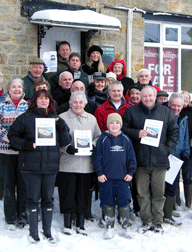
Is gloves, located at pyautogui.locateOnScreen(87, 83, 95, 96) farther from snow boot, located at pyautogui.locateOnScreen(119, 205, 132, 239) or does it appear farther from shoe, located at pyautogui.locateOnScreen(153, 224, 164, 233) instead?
shoe, located at pyautogui.locateOnScreen(153, 224, 164, 233)

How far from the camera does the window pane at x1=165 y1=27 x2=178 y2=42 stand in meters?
9.52

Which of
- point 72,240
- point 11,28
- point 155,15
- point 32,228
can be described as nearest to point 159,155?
point 72,240

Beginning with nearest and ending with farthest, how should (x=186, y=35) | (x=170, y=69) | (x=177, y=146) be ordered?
(x=177, y=146), (x=170, y=69), (x=186, y=35)

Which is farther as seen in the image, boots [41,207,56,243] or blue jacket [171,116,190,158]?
blue jacket [171,116,190,158]

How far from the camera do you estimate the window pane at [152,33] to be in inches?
365

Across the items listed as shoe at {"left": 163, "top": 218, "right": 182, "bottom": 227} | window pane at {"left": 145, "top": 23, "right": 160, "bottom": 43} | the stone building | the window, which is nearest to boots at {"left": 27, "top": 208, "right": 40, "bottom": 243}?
shoe at {"left": 163, "top": 218, "right": 182, "bottom": 227}

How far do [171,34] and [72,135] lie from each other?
607 centimetres

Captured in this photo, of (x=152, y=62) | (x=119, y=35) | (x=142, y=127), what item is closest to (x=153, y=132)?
(x=142, y=127)

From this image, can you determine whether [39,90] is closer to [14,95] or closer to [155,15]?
[14,95]

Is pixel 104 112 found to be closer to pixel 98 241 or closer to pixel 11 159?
pixel 11 159

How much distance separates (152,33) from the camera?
9.34 m

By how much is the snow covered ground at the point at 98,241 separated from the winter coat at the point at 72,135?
764mm

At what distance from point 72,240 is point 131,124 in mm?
1566

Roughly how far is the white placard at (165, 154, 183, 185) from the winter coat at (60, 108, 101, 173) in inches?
43.1
